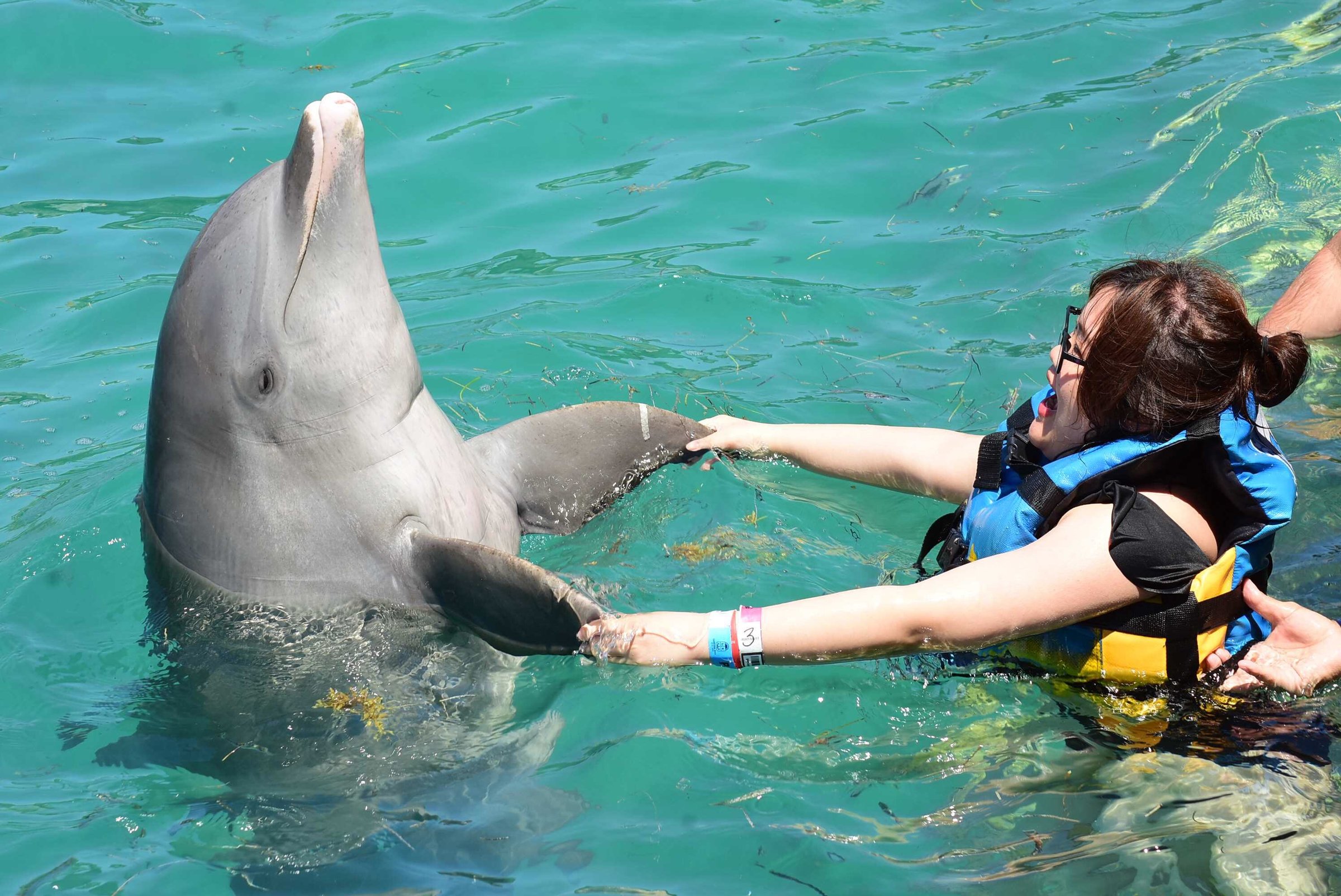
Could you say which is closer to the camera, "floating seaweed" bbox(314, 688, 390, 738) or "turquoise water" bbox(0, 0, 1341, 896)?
"turquoise water" bbox(0, 0, 1341, 896)

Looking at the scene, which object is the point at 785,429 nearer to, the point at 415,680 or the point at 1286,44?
the point at 415,680

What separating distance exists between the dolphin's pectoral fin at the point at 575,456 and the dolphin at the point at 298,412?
0.57 m

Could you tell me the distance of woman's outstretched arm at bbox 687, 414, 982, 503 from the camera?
4695mm

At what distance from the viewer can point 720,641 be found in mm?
3627

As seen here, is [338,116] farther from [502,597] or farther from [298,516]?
[502,597]

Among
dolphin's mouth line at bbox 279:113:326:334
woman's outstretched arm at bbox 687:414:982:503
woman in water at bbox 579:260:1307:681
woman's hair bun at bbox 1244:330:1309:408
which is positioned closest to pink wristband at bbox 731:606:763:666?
woman in water at bbox 579:260:1307:681

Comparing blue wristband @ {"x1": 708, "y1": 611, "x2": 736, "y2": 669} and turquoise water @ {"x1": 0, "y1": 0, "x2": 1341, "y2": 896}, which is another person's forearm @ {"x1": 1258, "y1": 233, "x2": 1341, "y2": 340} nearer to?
turquoise water @ {"x1": 0, "y1": 0, "x2": 1341, "y2": 896}

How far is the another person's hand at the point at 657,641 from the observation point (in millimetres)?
3604

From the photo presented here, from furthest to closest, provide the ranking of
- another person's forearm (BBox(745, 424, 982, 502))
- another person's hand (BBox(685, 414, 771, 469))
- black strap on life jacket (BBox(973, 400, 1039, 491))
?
another person's hand (BBox(685, 414, 771, 469)) → another person's forearm (BBox(745, 424, 982, 502)) → black strap on life jacket (BBox(973, 400, 1039, 491))

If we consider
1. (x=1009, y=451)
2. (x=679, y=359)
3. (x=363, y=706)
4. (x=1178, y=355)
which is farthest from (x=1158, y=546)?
(x=679, y=359)

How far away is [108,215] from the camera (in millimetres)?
8164

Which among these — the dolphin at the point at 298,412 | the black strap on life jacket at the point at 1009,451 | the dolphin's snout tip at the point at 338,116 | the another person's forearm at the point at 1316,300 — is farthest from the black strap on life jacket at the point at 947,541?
the dolphin's snout tip at the point at 338,116

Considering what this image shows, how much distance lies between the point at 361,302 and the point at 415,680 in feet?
4.24

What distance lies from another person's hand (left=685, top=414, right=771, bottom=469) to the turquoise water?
21cm
